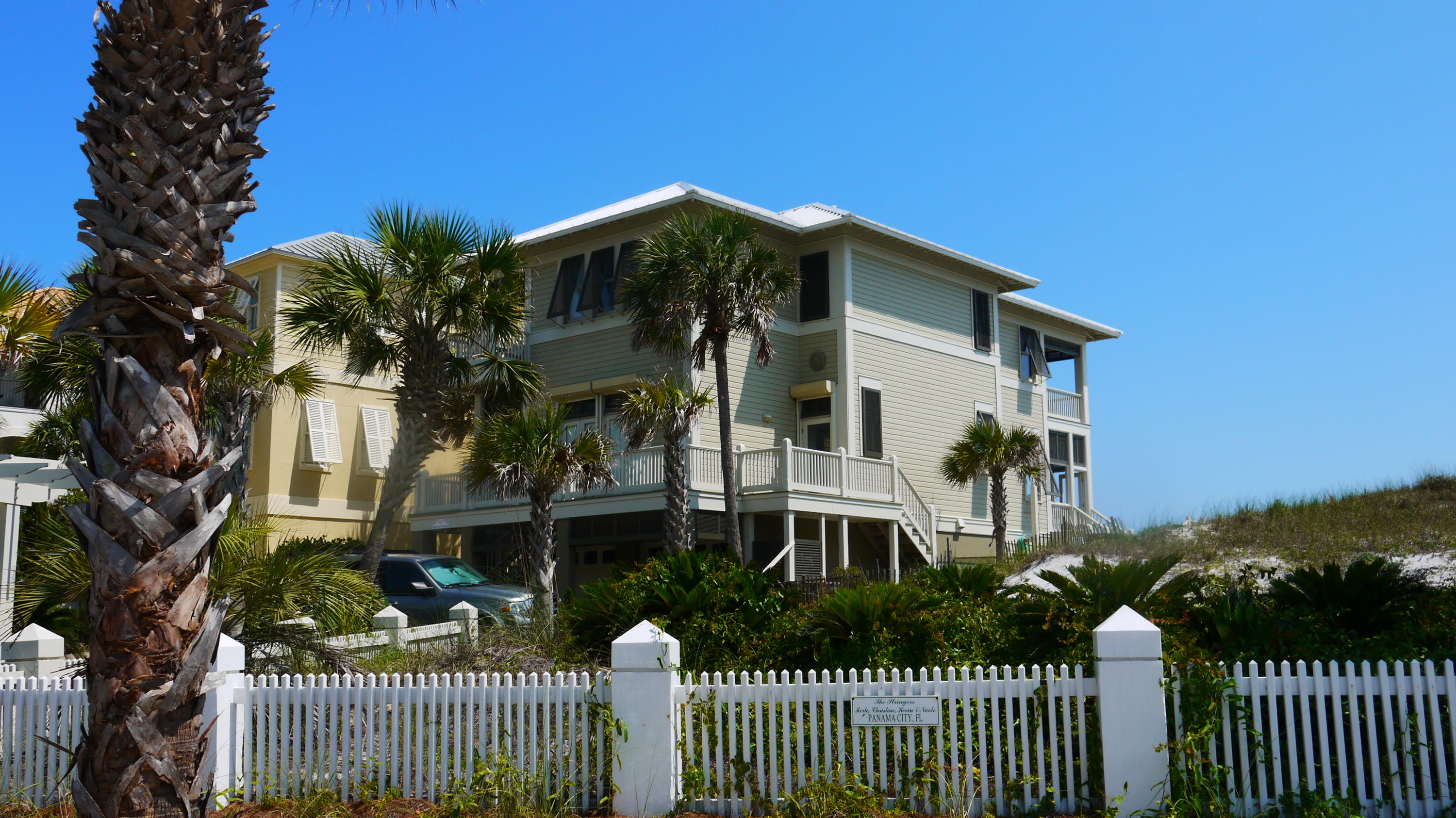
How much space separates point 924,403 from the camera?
27125 millimetres

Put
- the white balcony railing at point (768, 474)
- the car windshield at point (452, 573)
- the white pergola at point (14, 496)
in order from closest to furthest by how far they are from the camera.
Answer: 1. the white pergola at point (14, 496)
2. the car windshield at point (452, 573)
3. the white balcony railing at point (768, 474)

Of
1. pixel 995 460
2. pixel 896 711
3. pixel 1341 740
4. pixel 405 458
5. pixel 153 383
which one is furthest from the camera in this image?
pixel 995 460

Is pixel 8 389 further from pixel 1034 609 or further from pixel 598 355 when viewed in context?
pixel 1034 609

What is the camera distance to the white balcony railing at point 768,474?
2212cm

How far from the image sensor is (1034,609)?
10016 millimetres

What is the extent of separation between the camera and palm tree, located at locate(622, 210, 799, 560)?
1988 centimetres

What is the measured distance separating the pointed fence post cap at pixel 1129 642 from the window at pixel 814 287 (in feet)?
57.7

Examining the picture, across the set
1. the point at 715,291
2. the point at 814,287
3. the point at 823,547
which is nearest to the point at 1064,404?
the point at 814,287

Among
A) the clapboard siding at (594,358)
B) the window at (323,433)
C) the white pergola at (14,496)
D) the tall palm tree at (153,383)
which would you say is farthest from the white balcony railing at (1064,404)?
the tall palm tree at (153,383)

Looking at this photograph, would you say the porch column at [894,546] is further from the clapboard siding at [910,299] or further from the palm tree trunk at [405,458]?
the palm tree trunk at [405,458]

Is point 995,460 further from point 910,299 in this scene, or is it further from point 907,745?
point 907,745

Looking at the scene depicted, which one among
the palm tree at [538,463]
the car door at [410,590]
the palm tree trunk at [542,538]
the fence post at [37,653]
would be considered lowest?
the fence post at [37,653]

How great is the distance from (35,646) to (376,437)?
52.5ft

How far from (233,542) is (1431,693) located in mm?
9218
